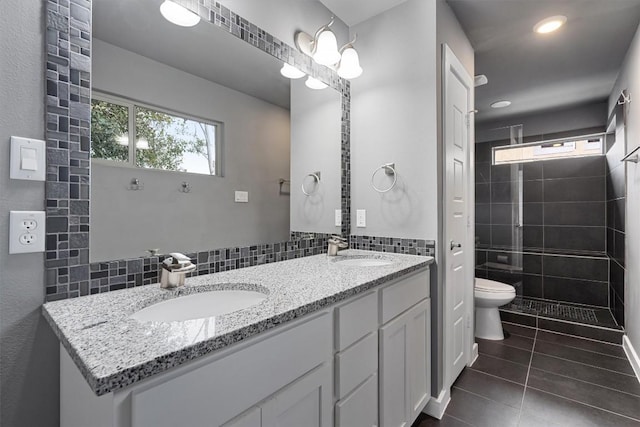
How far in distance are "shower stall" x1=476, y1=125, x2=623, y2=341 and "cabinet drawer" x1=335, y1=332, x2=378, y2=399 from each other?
101 inches

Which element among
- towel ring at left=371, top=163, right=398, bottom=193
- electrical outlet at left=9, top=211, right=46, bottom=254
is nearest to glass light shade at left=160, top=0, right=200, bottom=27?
electrical outlet at left=9, top=211, right=46, bottom=254

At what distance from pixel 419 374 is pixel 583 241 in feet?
10.9

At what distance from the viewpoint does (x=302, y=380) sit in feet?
2.97

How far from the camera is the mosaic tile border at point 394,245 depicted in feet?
5.91

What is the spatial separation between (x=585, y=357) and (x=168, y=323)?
303 cm

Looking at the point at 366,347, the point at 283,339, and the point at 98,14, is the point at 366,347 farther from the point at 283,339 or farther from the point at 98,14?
the point at 98,14

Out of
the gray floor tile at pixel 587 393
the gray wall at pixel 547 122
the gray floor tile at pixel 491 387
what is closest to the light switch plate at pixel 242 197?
the gray floor tile at pixel 491 387

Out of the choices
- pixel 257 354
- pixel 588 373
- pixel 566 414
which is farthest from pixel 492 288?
pixel 257 354

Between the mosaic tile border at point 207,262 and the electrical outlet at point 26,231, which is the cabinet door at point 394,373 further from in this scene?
the electrical outlet at point 26,231

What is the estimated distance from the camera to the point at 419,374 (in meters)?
1.63

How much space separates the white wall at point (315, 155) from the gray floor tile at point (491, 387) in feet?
4.37

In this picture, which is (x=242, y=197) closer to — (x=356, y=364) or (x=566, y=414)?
(x=356, y=364)

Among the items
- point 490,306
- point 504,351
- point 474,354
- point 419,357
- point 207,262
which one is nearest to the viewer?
point 207,262

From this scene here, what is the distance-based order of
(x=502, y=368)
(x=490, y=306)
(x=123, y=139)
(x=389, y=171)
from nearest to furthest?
(x=123, y=139)
(x=389, y=171)
(x=502, y=368)
(x=490, y=306)
